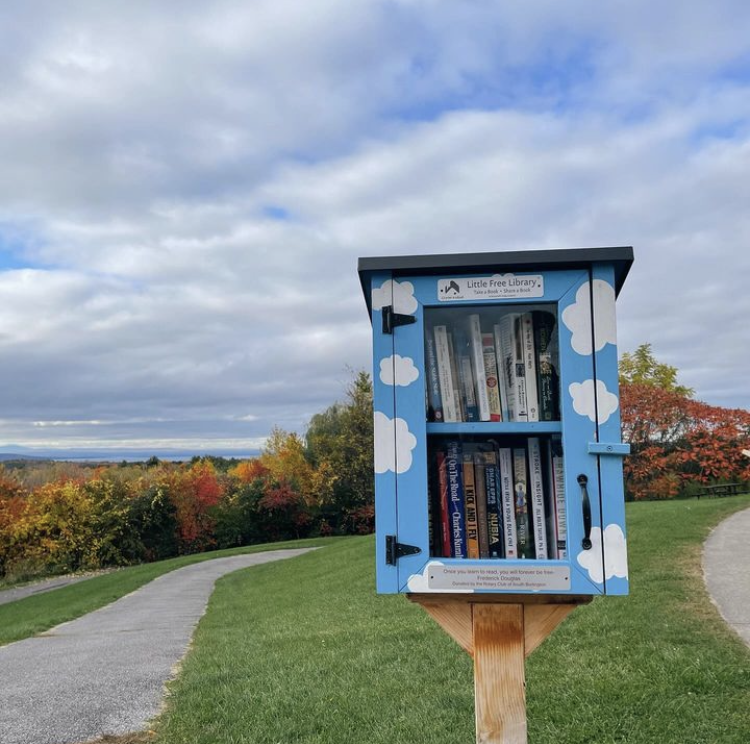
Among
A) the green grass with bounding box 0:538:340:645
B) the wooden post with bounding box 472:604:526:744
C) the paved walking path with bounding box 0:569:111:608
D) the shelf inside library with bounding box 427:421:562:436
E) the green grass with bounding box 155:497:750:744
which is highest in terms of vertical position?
the shelf inside library with bounding box 427:421:562:436

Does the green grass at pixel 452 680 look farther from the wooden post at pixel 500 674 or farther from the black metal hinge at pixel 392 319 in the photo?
the black metal hinge at pixel 392 319

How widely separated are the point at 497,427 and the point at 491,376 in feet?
0.62

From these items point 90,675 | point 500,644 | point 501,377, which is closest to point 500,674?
point 500,644

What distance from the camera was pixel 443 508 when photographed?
8.35ft

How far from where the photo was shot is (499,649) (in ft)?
8.80

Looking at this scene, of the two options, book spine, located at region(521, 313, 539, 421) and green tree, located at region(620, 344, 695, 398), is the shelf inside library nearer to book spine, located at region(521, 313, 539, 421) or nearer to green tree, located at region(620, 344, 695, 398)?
book spine, located at region(521, 313, 539, 421)

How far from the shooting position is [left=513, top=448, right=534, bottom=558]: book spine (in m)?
2.52

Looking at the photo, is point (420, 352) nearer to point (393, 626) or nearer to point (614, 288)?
point (614, 288)

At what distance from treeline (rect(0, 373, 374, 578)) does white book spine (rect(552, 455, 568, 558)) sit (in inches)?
971

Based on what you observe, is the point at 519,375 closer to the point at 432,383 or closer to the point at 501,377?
the point at 501,377

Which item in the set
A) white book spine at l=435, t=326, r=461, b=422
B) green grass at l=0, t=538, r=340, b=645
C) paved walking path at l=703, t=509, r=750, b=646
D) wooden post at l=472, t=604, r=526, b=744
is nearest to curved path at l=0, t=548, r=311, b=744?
green grass at l=0, t=538, r=340, b=645

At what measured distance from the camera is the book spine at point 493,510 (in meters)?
2.52

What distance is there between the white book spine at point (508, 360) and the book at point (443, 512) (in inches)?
11.5

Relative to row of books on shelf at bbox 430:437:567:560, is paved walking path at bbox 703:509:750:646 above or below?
below
